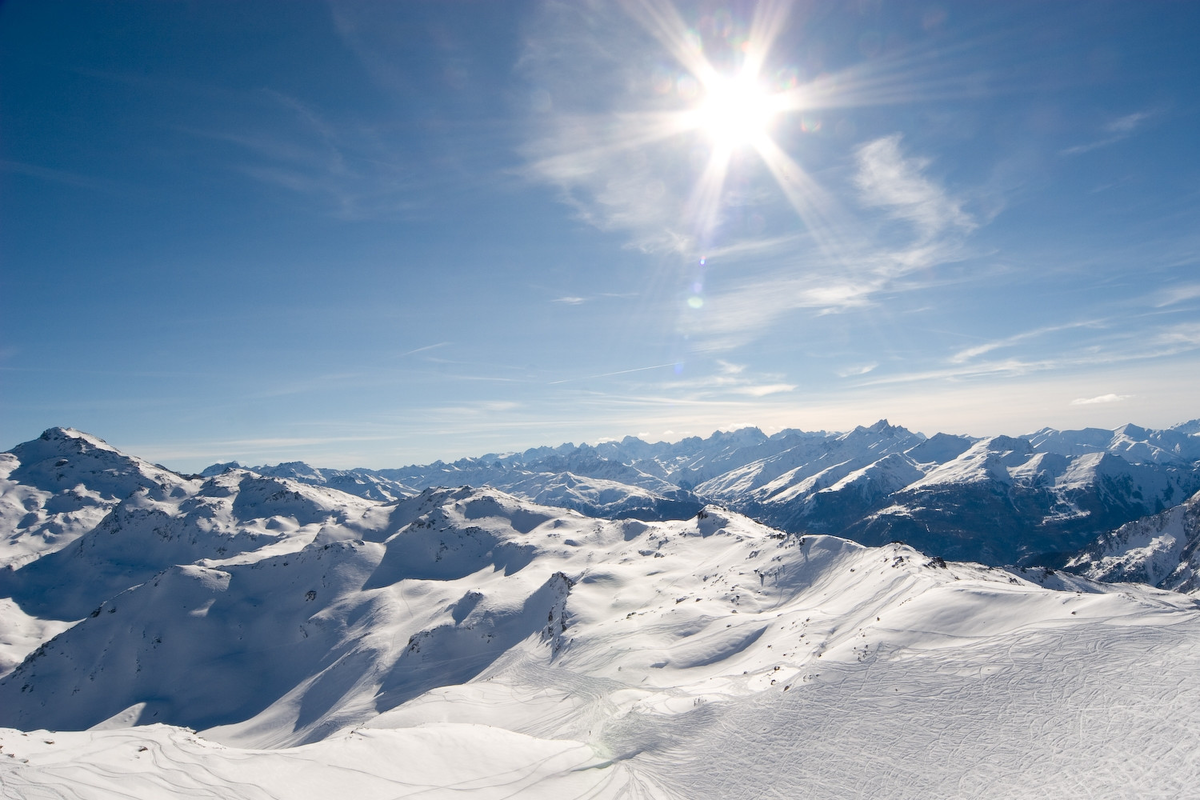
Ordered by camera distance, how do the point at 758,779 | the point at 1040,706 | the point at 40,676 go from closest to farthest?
1. the point at 1040,706
2. the point at 758,779
3. the point at 40,676

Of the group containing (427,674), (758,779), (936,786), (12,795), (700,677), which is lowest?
(427,674)

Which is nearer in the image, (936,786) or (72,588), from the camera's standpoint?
(936,786)

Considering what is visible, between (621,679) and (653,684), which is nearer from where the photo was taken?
(653,684)

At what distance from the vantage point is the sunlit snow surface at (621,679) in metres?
23.0

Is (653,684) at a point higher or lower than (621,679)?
higher

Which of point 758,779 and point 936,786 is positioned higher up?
point 936,786

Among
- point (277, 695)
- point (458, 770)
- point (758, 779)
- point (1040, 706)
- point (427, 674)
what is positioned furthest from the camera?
point (277, 695)

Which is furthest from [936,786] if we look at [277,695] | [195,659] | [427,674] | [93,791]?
[195,659]

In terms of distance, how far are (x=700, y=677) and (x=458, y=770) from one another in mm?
22981

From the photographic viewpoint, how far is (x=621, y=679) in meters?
47.4

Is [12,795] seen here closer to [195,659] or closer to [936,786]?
[936,786]

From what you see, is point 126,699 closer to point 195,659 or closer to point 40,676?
point 195,659

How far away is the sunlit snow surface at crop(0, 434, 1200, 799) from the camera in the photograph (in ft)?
75.3

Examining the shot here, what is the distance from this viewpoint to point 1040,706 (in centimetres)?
2355
